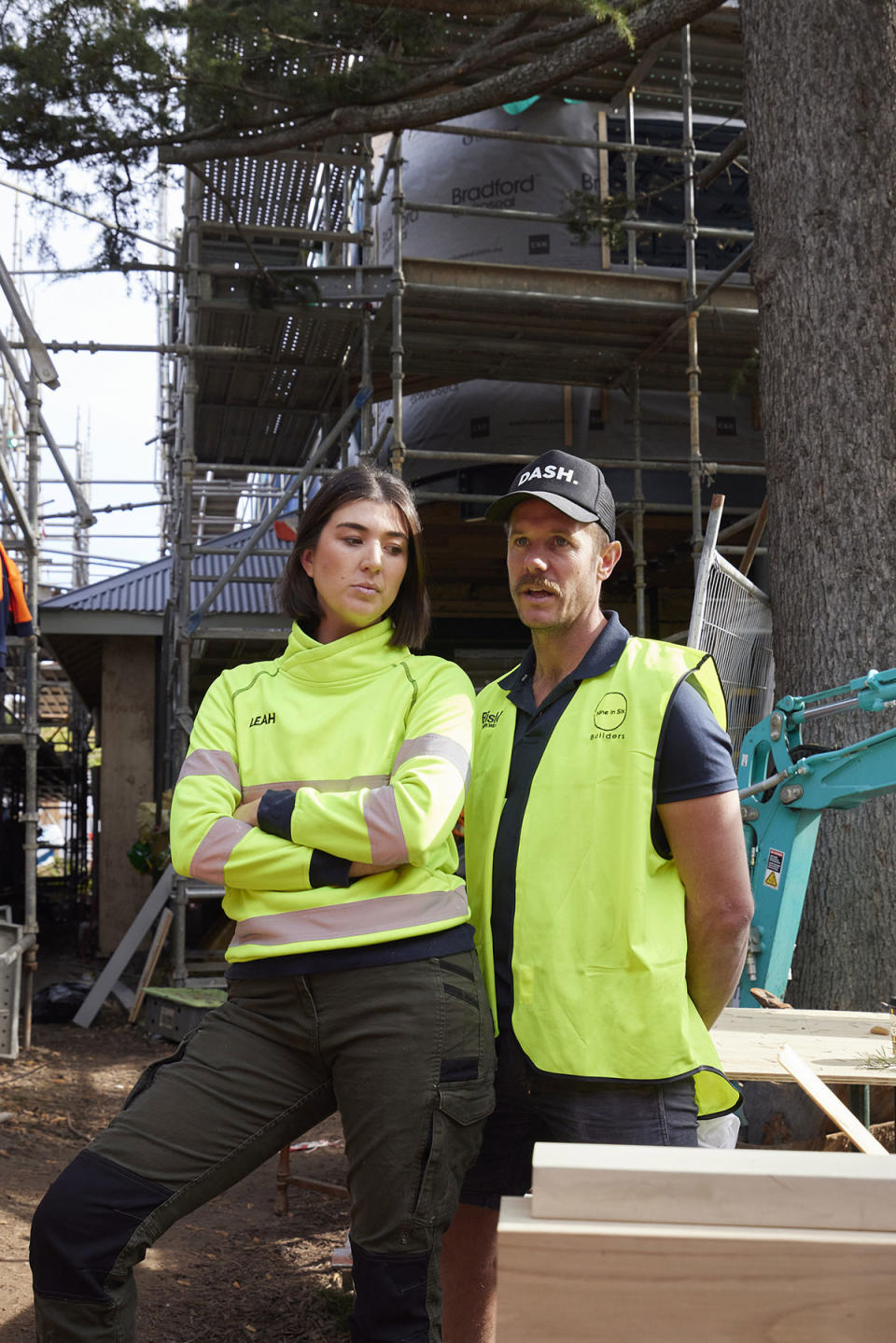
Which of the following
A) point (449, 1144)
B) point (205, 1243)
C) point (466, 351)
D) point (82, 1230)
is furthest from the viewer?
point (466, 351)

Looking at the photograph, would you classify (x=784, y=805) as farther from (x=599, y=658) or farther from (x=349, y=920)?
(x=349, y=920)

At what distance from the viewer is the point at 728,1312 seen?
116 centimetres

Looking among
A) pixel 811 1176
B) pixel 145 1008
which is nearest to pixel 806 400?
pixel 811 1176

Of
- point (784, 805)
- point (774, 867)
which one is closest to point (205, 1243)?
point (774, 867)

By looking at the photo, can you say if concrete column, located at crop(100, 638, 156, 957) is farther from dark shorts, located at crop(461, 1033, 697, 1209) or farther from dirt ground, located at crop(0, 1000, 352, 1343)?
dark shorts, located at crop(461, 1033, 697, 1209)

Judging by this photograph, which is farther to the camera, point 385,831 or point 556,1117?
point 556,1117

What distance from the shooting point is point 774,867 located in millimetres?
5203

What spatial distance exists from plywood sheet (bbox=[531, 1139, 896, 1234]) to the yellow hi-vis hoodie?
3.14ft

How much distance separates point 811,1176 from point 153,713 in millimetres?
13027

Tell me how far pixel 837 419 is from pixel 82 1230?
480 centimetres

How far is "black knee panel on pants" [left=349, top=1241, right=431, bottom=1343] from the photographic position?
204 cm

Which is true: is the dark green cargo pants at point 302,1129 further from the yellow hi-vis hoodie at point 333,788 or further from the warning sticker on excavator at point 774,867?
the warning sticker on excavator at point 774,867

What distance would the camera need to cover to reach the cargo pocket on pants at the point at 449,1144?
6.84 feet

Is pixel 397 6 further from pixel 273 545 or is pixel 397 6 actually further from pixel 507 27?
pixel 273 545
